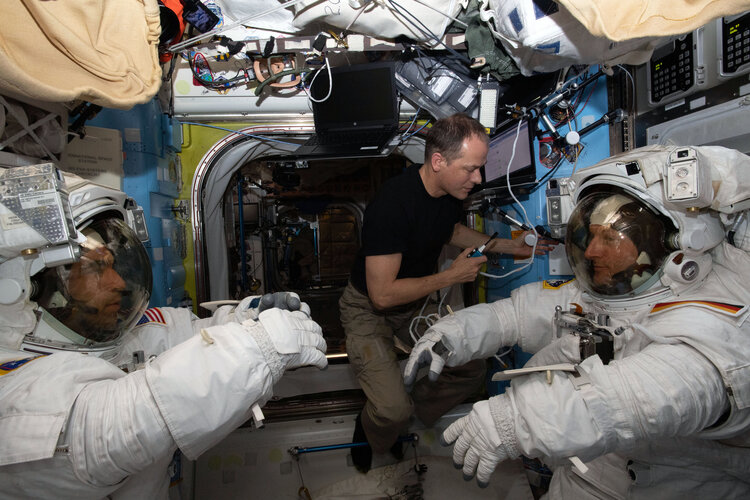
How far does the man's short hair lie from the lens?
6.50 ft

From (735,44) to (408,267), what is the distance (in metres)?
1.70

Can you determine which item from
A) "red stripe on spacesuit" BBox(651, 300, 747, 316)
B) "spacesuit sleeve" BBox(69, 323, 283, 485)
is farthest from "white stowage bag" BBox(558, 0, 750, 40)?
"spacesuit sleeve" BBox(69, 323, 283, 485)

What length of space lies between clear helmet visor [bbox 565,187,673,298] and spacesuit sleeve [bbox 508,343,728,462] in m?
0.35

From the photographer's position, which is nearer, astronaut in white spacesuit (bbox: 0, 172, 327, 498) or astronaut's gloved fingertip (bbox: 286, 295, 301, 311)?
astronaut in white spacesuit (bbox: 0, 172, 327, 498)

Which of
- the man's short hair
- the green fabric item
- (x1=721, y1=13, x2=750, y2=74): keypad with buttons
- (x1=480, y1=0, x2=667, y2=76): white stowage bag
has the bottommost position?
the man's short hair

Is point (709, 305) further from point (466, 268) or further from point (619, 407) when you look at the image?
point (466, 268)

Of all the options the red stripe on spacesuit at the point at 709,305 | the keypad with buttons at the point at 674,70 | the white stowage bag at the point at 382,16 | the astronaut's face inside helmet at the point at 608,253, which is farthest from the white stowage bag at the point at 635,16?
the red stripe on spacesuit at the point at 709,305

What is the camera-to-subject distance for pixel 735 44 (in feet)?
4.42

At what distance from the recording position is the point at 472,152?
1978 millimetres

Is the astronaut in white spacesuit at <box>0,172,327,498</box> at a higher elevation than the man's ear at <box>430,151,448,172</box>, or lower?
lower

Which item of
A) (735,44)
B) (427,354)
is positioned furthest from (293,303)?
(735,44)

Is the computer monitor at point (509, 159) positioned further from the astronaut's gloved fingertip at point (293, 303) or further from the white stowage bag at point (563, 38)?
the astronaut's gloved fingertip at point (293, 303)

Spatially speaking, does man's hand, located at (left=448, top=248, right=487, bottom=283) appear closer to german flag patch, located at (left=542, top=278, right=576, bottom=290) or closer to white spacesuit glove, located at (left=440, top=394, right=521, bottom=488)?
german flag patch, located at (left=542, top=278, right=576, bottom=290)

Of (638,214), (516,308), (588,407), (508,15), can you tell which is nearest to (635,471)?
(588,407)
